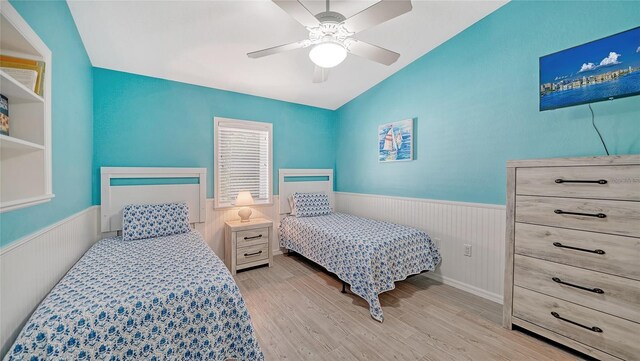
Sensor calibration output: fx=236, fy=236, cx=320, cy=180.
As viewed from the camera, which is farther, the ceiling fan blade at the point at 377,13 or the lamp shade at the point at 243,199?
the lamp shade at the point at 243,199

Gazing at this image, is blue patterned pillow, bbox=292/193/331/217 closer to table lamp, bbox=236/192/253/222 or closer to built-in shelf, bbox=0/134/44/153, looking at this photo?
table lamp, bbox=236/192/253/222

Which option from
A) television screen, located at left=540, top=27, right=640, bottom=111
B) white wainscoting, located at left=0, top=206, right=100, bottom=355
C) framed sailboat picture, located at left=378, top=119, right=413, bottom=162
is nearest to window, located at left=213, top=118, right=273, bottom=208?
white wainscoting, located at left=0, top=206, right=100, bottom=355

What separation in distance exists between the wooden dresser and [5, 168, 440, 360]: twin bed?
938 mm

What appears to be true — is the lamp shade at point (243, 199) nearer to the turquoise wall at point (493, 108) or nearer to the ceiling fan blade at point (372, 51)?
the turquoise wall at point (493, 108)

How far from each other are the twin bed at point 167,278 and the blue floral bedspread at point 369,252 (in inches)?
0.4

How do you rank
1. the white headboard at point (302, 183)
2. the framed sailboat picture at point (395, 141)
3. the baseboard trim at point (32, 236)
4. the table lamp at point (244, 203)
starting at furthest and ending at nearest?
the white headboard at point (302, 183) → the table lamp at point (244, 203) → the framed sailboat picture at point (395, 141) → the baseboard trim at point (32, 236)

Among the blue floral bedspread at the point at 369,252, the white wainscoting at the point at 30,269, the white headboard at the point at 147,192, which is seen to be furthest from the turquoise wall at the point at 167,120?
the blue floral bedspread at the point at 369,252

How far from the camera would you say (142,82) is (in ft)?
9.25

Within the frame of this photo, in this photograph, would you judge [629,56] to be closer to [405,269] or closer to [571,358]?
[571,358]

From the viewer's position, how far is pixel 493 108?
2.38 metres

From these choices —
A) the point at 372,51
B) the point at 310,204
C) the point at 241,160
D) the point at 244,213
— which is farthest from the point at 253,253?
the point at 372,51

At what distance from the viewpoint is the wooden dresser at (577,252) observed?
4.68 ft

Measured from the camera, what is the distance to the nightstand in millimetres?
3012

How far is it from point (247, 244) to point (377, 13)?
2818mm
